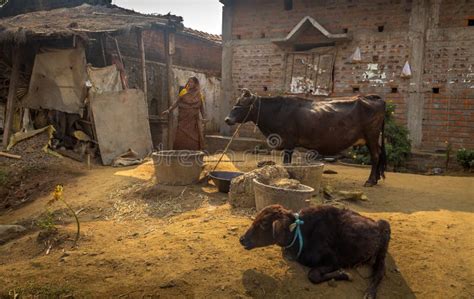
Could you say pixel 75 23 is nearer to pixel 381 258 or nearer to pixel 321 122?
pixel 321 122

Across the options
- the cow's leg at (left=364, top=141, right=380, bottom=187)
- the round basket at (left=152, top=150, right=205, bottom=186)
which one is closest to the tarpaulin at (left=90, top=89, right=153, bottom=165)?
the round basket at (left=152, top=150, right=205, bottom=186)

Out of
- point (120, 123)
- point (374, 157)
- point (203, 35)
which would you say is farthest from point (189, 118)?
point (203, 35)

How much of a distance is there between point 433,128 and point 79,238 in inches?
343

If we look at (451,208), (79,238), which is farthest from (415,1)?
(79,238)

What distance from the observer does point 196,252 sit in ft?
12.4

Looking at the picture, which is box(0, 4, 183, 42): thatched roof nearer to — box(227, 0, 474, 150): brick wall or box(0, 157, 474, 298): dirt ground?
box(227, 0, 474, 150): brick wall

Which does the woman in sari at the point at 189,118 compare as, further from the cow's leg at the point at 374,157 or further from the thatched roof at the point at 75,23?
the cow's leg at the point at 374,157

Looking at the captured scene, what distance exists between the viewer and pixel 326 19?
1061 centimetres

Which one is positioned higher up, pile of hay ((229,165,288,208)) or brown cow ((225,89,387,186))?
A: brown cow ((225,89,387,186))

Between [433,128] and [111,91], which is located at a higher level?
[111,91]

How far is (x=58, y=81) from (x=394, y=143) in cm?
859

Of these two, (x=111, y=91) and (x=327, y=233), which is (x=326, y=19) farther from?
(x=327, y=233)

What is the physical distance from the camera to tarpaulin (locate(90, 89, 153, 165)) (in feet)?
29.0

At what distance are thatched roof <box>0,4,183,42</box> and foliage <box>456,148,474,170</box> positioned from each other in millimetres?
7662
